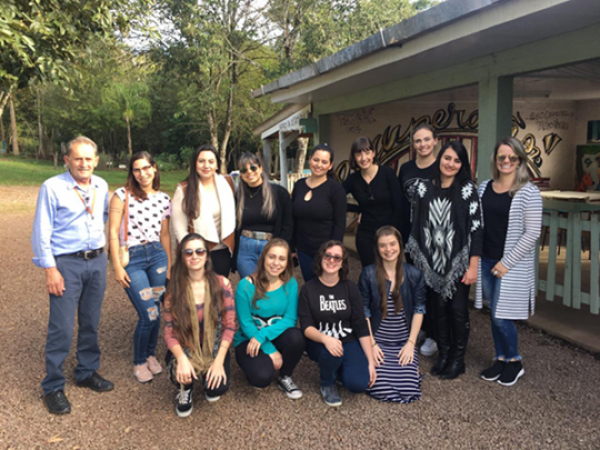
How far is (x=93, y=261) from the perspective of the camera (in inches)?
140

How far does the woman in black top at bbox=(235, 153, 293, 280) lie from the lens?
4.08 metres

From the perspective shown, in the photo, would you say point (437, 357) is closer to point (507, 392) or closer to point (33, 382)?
point (507, 392)

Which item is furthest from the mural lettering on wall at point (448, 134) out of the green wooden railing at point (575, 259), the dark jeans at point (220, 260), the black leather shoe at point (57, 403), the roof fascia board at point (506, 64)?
the black leather shoe at point (57, 403)

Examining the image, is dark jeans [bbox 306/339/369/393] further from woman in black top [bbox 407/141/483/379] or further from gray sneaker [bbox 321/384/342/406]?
woman in black top [bbox 407/141/483/379]

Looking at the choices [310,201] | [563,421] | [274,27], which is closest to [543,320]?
[563,421]

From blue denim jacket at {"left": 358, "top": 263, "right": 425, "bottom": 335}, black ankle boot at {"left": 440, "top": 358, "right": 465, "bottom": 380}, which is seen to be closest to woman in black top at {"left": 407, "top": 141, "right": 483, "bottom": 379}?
black ankle boot at {"left": 440, "top": 358, "right": 465, "bottom": 380}

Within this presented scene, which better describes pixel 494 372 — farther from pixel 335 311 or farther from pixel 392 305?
pixel 335 311

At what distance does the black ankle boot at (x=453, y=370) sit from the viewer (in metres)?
3.89

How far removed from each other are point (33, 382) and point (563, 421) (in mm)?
3993

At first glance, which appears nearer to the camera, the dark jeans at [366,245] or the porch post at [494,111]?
the dark jeans at [366,245]

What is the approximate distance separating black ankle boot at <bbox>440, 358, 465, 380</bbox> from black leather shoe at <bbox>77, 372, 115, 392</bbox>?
103 inches

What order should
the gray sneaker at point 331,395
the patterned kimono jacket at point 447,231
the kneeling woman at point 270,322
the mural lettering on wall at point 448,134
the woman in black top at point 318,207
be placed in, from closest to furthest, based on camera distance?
the gray sneaker at point 331,395 → the kneeling woman at point 270,322 → the patterned kimono jacket at point 447,231 → the woman in black top at point 318,207 → the mural lettering on wall at point 448,134

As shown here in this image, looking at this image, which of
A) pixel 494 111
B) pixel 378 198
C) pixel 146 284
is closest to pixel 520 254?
pixel 378 198

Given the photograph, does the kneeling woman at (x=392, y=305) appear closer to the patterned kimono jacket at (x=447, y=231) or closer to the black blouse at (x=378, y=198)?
the patterned kimono jacket at (x=447, y=231)
